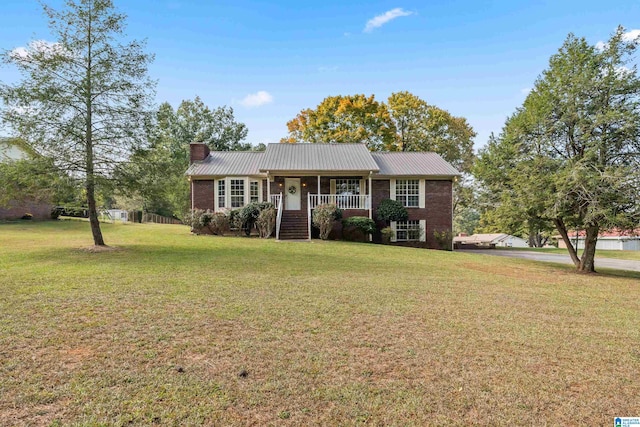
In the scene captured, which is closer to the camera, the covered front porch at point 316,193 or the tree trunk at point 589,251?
the tree trunk at point 589,251

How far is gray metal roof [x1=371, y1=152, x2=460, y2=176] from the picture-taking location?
70.9ft

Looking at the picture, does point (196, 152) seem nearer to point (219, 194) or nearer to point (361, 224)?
point (219, 194)

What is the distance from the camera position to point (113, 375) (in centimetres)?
339

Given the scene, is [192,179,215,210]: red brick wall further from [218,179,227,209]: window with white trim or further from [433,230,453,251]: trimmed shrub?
[433,230,453,251]: trimmed shrub

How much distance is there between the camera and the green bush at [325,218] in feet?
60.8

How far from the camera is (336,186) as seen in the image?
73.5 ft

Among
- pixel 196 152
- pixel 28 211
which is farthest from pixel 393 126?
pixel 28 211

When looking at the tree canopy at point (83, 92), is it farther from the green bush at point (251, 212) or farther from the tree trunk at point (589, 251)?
the tree trunk at point (589, 251)

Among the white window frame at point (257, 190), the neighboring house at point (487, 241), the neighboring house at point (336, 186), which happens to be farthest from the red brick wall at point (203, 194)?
the neighboring house at point (487, 241)

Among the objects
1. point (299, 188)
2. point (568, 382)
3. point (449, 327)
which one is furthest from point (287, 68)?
point (568, 382)

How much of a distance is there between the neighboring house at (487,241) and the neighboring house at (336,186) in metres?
7.05

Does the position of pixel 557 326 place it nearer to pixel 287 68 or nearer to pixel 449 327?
pixel 449 327

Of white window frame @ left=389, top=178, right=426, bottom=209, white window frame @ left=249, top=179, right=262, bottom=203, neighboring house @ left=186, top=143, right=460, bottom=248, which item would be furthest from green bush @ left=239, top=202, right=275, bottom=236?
white window frame @ left=389, top=178, right=426, bottom=209

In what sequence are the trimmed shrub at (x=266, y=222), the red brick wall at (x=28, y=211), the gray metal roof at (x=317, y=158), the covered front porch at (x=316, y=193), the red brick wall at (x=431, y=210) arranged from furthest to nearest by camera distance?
the red brick wall at (x=28, y=211), the red brick wall at (x=431, y=210), the covered front porch at (x=316, y=193), the gray metal roof at (x=317, y=158), the trimmed shrub at (x=266, y=222)
